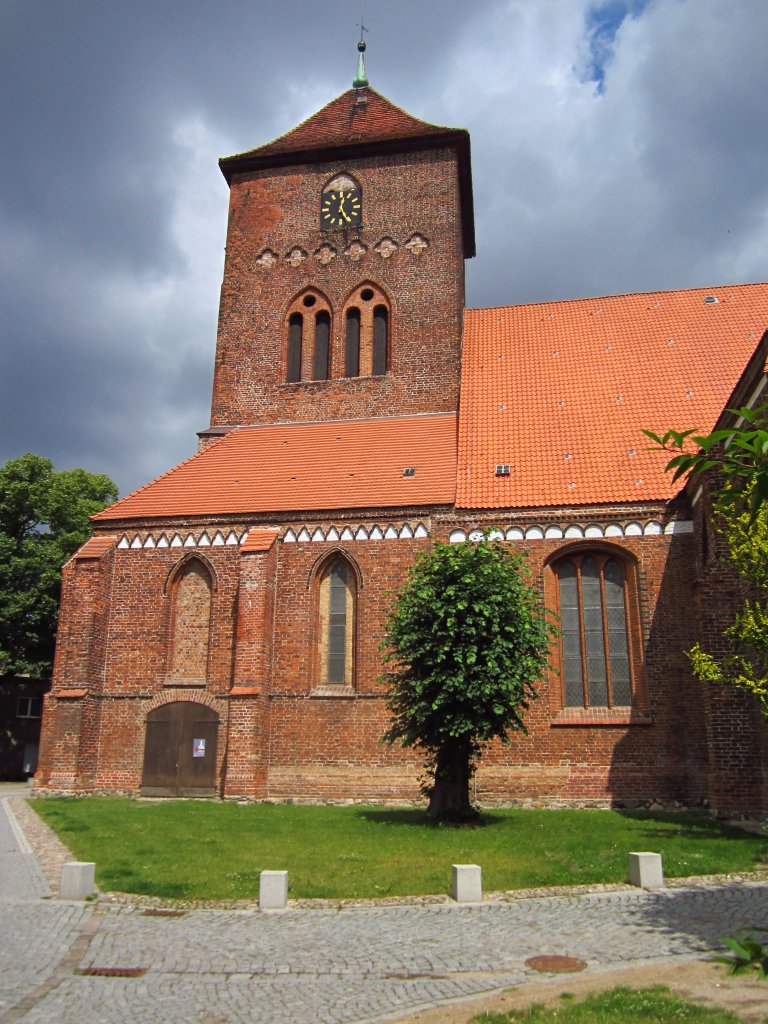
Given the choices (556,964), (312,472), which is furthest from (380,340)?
(556,964)

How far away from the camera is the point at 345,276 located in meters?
25.8

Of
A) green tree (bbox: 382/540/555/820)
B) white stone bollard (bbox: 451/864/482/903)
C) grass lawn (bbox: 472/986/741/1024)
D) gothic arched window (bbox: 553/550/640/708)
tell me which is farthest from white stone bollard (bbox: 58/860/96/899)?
gothic arched window (bbox: 553/550/640/708)

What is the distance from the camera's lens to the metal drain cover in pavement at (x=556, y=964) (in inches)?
255

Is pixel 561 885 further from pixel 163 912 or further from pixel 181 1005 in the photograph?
pixel 181 1005

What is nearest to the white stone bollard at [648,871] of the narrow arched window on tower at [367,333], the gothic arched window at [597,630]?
the gothic arched window at [597,630]

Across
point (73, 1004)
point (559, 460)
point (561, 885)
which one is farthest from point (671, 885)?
point (559, 460)

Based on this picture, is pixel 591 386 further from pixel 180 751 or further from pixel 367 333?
pixel 180 751

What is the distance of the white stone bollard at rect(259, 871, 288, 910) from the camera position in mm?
8672

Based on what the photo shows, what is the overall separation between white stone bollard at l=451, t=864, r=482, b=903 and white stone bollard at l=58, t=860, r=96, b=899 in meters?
4.00

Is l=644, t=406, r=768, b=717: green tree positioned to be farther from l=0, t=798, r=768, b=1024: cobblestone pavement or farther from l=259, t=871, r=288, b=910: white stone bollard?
l=259, t=871, r=288, b=910: white stone bollard

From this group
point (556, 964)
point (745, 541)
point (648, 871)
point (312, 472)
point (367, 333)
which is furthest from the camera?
point (367, 333)

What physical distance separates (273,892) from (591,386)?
658 inches

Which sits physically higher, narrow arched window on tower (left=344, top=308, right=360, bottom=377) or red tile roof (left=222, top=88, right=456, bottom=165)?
red tile roof (left=222, top=88, right=456, bottom=165)

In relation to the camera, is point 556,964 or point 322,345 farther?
point 322,345
